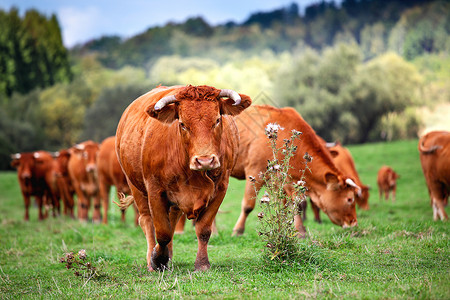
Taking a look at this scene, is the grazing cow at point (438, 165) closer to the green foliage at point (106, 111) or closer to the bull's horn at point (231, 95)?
the bull's horn at point (231, 95)

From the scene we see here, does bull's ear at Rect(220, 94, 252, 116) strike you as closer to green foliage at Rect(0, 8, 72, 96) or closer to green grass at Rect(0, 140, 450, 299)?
green grass at Rect(0, 140, 450, 299)

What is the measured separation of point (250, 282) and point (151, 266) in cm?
179

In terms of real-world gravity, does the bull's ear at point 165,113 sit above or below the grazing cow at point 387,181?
above

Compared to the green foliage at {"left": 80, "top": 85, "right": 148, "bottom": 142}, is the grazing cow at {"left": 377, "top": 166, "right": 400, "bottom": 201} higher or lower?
lower

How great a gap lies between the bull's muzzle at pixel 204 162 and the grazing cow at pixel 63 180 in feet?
49.8

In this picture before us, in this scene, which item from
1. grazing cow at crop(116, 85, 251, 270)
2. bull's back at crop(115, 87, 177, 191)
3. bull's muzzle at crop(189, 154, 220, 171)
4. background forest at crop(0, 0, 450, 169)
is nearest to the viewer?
bull's muzzle at crop(189, 154, 220, 171)

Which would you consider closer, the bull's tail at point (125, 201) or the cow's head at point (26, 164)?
the bull's tail at point (125, 201)

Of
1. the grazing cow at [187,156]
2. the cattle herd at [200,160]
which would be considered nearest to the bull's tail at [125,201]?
the cattle herd at [200,160]

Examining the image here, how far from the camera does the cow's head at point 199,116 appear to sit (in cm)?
534

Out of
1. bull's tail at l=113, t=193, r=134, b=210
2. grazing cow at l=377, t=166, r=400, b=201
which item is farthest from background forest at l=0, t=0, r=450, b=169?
A: bull's tail at l=113, t=193, r=134, b=210

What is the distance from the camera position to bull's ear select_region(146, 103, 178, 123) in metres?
5.77

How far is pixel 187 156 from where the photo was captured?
573cm

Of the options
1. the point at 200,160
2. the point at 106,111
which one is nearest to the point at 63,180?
the point at 200,160

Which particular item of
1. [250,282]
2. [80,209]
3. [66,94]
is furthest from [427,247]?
[66,94]
